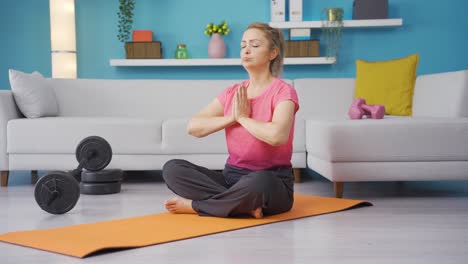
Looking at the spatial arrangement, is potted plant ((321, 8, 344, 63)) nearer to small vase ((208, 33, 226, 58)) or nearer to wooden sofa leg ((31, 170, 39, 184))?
small vase ((208, 33, 226, 58))

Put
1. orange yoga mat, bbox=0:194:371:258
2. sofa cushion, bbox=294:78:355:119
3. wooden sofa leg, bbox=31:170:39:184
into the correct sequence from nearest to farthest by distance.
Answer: orange yoga mat, bbox=0:194:371:258
wooden sofa leg, bbox=31:170:39:184
sofa cushion, bbox=294:78:355:119

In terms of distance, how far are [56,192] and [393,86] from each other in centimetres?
262

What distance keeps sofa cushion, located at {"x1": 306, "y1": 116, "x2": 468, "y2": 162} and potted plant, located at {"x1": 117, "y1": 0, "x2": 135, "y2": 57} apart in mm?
2998

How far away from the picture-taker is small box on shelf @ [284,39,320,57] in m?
5.46

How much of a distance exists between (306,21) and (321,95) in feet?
3.59

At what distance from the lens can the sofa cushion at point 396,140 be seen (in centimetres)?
315

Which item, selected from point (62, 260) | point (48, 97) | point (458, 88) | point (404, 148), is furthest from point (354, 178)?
point (48, 97)

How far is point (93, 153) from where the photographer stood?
346cm

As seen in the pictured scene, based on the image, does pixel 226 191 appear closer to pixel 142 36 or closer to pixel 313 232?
pixel 313 232

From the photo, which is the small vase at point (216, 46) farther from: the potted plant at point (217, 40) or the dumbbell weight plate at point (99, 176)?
the dumbbell weight plate at point (99, 176)

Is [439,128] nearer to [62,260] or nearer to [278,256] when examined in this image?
[278,256]

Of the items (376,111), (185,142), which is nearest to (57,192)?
(185,142)

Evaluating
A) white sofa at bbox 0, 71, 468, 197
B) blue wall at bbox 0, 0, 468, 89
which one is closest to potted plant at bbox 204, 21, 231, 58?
blue wall at bbox 0, 0, 468, 89

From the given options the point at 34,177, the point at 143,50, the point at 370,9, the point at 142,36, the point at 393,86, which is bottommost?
the point at 34,177
